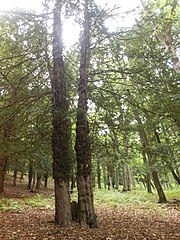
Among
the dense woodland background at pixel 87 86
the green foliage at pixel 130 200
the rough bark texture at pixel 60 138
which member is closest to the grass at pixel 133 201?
the green foliage at pixel 130 200

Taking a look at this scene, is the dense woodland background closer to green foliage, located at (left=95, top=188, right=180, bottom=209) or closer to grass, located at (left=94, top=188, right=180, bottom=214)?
grass, located at (left=94, top=188, right=180, bottom=214)

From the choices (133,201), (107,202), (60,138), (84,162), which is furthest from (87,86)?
(133,201)

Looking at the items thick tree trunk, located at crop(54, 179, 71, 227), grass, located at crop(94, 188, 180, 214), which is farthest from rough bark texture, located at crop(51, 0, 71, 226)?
grass, located at crop(94, 188, 180, 214)

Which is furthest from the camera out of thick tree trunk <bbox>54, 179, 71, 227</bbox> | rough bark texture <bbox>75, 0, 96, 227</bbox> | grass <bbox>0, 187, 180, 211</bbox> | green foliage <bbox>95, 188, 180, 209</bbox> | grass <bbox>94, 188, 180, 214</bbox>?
green foliage <bbox>95, 188, 180, 209</bbox>

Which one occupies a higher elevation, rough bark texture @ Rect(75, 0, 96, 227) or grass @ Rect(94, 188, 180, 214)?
rough bark texture @ Rect(75, 0, 96, 227)

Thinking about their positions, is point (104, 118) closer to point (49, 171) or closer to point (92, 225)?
point (92, 225)

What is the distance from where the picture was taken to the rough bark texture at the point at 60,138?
771 centimetres

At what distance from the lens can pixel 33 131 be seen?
346 inches

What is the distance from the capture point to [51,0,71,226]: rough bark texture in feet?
25.3

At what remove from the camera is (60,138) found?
7.93 meters

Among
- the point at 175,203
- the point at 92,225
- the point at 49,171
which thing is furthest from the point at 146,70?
the point at 49,171

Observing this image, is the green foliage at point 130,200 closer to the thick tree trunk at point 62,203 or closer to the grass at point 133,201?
the grass at point 133,201

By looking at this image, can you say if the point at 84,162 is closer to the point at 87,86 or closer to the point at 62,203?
the point at 62,203

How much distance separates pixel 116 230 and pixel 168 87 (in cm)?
424
